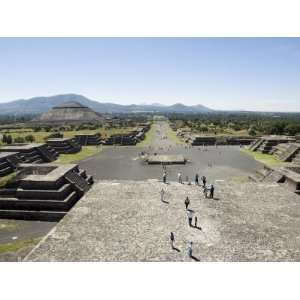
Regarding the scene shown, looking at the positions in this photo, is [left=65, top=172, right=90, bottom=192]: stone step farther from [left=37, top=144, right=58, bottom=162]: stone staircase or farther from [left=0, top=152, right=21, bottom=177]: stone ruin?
[left=37, top=144, right=58, bottom=162]: stone staircase

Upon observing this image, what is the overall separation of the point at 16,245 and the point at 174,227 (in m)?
8.48

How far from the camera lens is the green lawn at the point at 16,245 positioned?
14.8 m

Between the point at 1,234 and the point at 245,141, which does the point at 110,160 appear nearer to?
the point at 1,234

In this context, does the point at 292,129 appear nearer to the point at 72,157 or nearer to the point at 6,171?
the point at 72,157

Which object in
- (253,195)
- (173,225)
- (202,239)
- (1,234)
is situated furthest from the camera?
Result: (253,195)

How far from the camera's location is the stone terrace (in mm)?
12758

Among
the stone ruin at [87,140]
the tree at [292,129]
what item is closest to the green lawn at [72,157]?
the stone ruin at [87,140]

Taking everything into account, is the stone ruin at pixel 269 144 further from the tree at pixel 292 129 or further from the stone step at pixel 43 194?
the stone step at pixel 43 194

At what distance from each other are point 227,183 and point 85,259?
50.8 ft

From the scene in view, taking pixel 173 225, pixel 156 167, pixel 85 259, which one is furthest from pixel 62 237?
pixel 156 167

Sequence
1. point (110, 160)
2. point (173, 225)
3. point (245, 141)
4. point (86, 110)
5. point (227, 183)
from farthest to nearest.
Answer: point (86, 110)
point (245, 141)
point (110, 160)
point (227, 183)
point (173, 225)

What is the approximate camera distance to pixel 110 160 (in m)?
42.3

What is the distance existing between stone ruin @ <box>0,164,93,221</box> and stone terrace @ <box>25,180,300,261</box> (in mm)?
1672

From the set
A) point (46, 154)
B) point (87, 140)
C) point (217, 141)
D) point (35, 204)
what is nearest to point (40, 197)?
point (35, 204)
